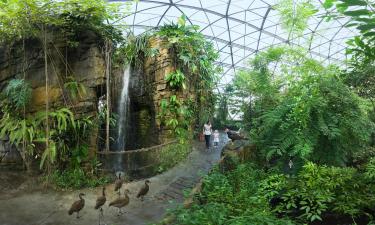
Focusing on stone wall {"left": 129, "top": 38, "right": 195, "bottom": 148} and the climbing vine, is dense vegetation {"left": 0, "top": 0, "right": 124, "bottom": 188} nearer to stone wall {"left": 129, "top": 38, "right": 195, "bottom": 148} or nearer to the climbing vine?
the climbing vine

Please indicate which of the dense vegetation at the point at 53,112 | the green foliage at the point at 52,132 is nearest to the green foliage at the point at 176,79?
the dense vegetation at the point at 53,112

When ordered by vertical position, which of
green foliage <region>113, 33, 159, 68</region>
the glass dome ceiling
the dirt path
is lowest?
the dirt path

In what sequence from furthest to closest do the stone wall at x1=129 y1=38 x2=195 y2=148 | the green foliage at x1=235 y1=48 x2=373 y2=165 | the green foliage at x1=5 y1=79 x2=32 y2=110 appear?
1. the stone wall at x1=129 y1=38 x2=195 y2=148
2. the green foliage at x1=5 y1=79 x2=32 y2=110
3. the green foliage at x1=235 y1=48 x2=373 y2=165

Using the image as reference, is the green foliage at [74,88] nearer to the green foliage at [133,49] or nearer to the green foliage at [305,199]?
the green foliage at [133,49]

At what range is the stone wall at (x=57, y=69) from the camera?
392 inches

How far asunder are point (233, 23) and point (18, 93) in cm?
1350

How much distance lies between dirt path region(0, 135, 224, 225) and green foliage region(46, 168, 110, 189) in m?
0.31

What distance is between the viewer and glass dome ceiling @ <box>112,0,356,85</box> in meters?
16.6

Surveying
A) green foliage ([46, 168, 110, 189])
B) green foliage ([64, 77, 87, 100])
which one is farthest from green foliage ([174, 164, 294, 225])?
green foliage ([64, 77, 87, 100])

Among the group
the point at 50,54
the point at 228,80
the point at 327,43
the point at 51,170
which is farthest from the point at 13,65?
the point at 327,43

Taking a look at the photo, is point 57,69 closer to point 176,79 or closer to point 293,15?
point 176,79

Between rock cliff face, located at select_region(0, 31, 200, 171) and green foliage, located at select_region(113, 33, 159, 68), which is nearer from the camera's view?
rock cliff face, located at select_region(0, 31, 200, 171)

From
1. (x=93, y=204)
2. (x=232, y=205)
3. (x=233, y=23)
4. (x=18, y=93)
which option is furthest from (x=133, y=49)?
(x=233, y=23)

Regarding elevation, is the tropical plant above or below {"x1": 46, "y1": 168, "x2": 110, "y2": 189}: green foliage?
above
